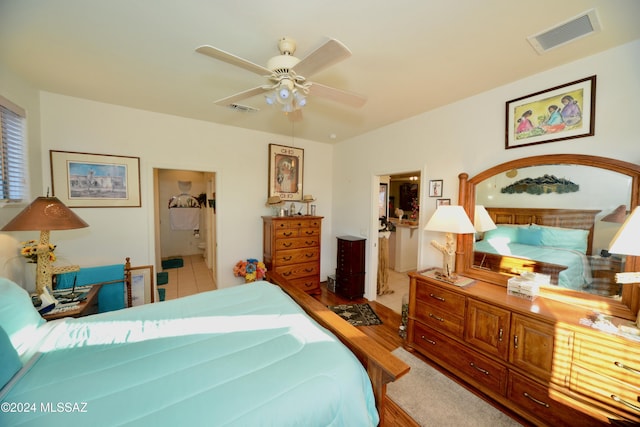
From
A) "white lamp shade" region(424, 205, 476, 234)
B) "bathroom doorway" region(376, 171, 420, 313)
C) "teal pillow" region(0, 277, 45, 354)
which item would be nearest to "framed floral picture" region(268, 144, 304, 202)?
"bathroom doorway" region(376, 171, 420, 313)

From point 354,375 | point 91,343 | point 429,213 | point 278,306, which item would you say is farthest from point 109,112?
point 429,213

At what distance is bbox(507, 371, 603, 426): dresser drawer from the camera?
1422 millimetres

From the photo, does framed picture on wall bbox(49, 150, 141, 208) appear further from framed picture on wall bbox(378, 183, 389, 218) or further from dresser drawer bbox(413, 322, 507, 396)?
framed picture on wall bbox(378, 183, 389, 218)

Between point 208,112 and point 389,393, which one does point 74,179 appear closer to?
point 208,112

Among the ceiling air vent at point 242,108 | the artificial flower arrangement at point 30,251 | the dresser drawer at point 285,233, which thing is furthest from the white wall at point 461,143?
the artificial flower arrangement at point 30,251

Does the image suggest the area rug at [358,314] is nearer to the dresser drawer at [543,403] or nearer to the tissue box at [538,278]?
the dresser drawer at [543,403]

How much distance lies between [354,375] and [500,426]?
1.43 metres

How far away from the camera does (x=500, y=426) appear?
1.60 meters

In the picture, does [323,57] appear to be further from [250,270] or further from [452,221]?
[250,270]

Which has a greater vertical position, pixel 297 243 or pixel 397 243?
pixel 297 243

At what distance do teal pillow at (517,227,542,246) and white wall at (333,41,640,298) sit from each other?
0.66m

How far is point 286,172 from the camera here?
3875 mm

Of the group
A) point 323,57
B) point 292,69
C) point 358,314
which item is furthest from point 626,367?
point 292,69

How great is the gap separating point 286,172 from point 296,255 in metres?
1.43
